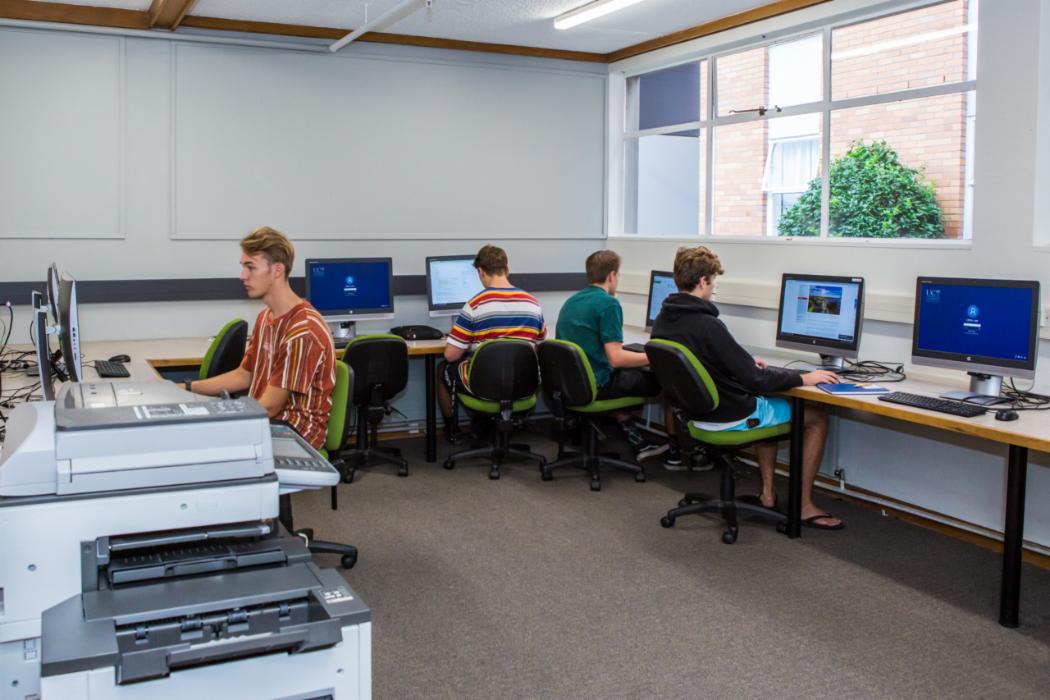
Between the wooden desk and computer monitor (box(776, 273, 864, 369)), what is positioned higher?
computer monitor (box(776, 273, 864, 369))

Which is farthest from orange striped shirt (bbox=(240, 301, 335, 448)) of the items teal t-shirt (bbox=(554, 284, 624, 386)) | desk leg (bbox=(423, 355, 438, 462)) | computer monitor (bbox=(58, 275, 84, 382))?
desk leg (bbox=(423, 355, 438, 462))

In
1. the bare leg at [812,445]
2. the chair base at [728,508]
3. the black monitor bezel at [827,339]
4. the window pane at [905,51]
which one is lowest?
the chair base at [728,508]

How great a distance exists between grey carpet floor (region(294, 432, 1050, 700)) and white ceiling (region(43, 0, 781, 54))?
2.46 meters

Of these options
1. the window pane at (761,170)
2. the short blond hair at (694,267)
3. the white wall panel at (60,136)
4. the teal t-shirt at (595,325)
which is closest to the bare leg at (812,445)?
the short blond hair at (694,267)

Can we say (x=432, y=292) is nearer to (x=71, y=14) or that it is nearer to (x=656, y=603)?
(x=71, y=14)

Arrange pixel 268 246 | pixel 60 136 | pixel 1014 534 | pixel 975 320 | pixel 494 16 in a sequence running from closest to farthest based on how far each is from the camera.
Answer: pixel 1014 534 → pixel 268 246 → pixel 975 320 → pixel 60 136 → pixel 494 16

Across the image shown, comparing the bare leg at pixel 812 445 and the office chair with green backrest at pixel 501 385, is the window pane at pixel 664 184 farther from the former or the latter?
the bare leg at pixel 812 445

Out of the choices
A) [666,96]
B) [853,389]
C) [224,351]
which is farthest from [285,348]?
[666,96]

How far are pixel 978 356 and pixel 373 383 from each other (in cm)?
276

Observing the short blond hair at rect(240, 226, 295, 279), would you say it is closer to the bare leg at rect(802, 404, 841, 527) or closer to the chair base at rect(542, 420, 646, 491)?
the chair base at rect(542, 420, 646, 491)

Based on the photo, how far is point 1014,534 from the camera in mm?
3178

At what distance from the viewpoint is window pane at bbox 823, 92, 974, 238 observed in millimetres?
4438

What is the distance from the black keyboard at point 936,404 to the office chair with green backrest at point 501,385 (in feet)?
5.82

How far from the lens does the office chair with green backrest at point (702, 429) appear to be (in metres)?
3.91
